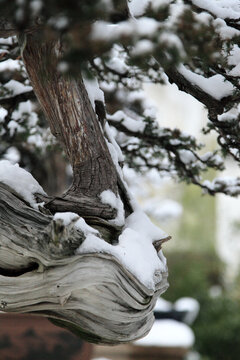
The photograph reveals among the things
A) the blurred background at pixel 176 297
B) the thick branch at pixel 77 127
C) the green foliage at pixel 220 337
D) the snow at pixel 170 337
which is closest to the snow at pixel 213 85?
the thick branch at pixel 77 127

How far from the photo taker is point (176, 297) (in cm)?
759

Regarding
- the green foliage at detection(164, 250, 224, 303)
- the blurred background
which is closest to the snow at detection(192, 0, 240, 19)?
the blurred background

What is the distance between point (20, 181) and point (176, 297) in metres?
6.08

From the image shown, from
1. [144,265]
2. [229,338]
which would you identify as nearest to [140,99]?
[144,265]

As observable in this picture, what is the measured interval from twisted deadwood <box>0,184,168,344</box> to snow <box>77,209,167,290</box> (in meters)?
0.02

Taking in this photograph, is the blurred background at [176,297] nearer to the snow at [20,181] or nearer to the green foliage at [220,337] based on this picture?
the green foliage at [220,337]

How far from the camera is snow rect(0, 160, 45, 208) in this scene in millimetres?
1800

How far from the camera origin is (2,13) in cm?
114

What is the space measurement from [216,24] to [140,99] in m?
2.29

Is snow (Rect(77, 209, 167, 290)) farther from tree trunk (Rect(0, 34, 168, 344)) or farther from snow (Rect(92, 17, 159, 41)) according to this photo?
snow (Rect(92, 17, 159, 41))

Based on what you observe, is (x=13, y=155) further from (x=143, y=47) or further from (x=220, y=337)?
(x=220, y=337)

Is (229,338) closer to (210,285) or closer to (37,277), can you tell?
(210,285)

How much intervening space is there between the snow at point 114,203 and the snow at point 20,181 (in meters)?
0.22

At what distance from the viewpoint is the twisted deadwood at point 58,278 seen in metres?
1.62
